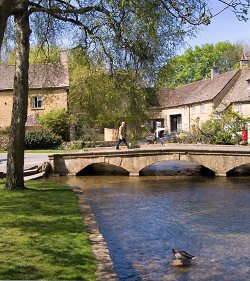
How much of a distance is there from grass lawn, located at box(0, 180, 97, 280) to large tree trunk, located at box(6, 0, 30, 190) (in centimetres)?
125

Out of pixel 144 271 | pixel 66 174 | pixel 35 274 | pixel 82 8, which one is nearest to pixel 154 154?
pixel 66 174

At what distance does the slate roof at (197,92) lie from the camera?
5178 cm

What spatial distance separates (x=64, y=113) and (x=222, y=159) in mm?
22910

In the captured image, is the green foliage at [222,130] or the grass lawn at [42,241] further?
the green foliage at [222,130]

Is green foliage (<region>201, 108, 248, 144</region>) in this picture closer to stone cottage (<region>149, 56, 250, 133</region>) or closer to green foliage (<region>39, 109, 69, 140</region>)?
stone cottage (<region>149, 56, 250, 133</region>)

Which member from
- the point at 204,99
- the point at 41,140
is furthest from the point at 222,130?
the point at 41,140

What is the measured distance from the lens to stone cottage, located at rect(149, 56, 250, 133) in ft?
153

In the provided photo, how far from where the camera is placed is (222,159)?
23.7 m

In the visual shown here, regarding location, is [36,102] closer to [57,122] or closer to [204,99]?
[57,122]

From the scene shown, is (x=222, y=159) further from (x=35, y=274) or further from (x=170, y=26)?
(x=35, y=274)

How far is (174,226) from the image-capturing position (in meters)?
12.0

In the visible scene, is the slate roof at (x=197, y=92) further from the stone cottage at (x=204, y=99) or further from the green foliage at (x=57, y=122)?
the green foliage at (x=57, y=122)

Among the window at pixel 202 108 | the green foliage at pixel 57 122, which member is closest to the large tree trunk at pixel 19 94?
the green foliage at pixel 57 122

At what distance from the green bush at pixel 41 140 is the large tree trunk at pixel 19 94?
25.9 metres
